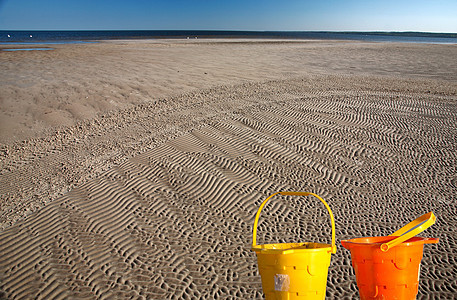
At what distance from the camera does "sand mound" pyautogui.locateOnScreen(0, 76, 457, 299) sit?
3066 millimetres

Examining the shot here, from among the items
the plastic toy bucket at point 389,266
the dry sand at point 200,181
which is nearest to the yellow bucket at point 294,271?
the plastic toy bucket at point 389,266

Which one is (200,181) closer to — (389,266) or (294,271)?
(294,271)

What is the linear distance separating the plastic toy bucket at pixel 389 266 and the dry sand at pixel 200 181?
2.46 feet

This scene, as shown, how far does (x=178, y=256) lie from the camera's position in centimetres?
335

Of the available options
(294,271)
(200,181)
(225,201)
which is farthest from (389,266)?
(200,181)

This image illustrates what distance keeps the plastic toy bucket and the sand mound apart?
75cm

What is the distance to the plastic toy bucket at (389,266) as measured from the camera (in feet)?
6.99

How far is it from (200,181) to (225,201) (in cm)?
64

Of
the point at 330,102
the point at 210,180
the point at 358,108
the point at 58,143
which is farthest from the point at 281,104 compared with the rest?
the point at 58,143

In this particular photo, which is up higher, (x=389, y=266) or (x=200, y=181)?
(x=389, y=266)

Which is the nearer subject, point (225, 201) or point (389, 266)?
point (389, 266)

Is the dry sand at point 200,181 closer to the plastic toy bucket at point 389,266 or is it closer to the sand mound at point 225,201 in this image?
the sand mound at point 225,201

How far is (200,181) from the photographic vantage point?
15.7 feet

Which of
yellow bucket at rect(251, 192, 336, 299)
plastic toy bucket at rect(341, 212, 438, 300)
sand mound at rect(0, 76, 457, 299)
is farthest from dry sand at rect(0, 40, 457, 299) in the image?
yellow bucket at rect(251, 192, 336, 299)
